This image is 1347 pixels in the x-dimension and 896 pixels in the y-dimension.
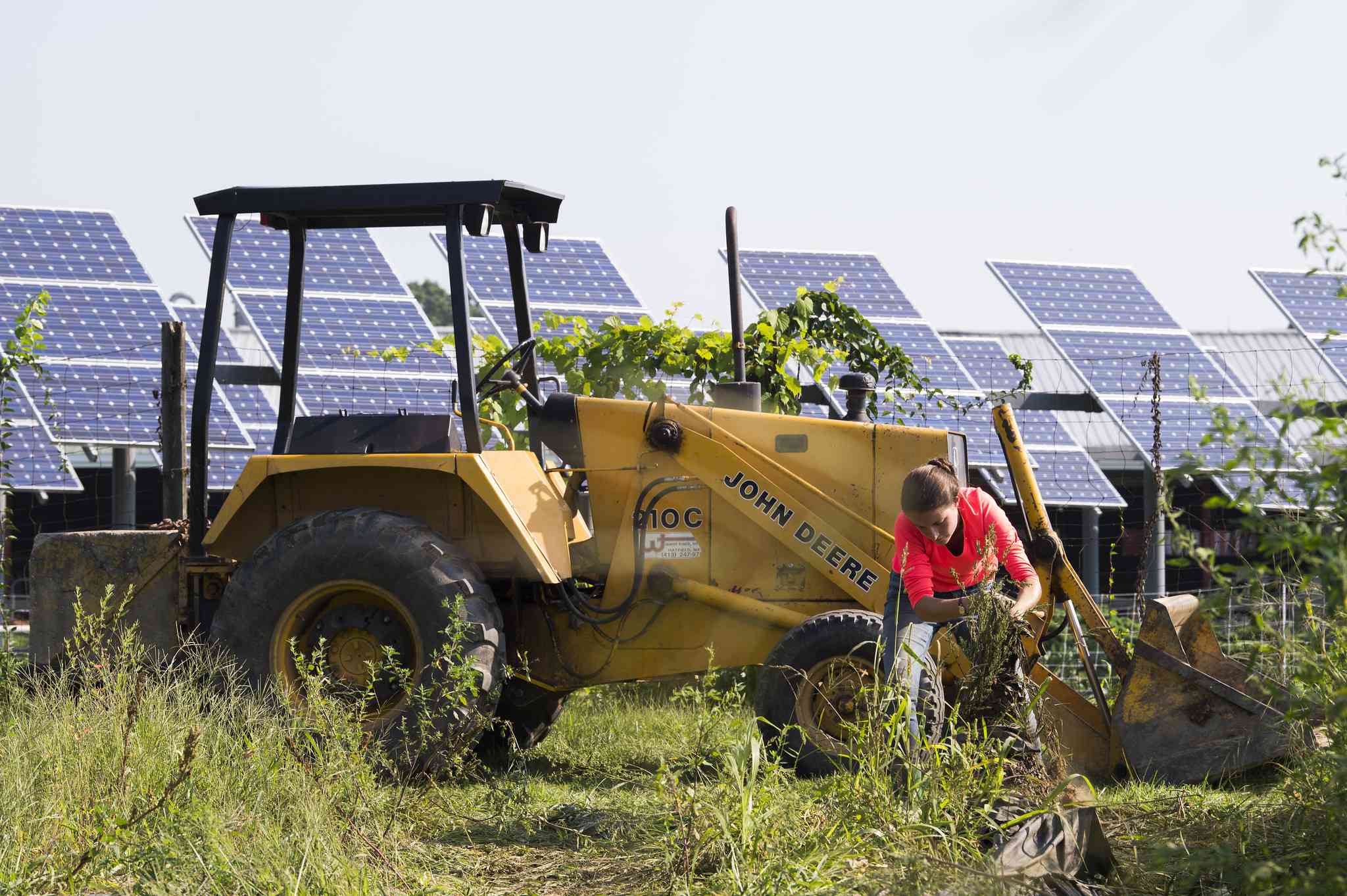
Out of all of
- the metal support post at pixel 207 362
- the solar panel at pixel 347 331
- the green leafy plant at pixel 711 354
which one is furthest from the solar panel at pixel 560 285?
the metal support post at pixel 207 362

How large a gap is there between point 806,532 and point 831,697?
82cm

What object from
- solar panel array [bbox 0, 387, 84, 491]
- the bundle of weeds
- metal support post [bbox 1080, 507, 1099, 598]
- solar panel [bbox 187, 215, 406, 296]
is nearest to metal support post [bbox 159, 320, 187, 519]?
solar panel array [bbox 0, 387, 84, 491]

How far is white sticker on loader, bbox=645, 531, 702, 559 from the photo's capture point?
270 inches

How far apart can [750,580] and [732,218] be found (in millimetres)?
2004

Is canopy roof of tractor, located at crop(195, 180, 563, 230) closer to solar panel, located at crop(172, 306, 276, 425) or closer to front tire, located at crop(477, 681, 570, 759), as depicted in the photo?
front tire, located at crop(477, 681, 570, 759)

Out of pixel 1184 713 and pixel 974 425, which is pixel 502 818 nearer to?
pixel 1184 713

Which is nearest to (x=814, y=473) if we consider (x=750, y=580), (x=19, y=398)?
(x=750, y=580)

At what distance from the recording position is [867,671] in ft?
20.2

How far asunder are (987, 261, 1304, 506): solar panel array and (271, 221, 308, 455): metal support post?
278 inches

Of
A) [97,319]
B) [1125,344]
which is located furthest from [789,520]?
[1125,344]

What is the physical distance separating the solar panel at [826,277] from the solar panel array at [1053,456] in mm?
989

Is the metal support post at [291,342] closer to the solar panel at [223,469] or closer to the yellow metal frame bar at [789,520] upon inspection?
the yellow metal frame bar at [789,520]

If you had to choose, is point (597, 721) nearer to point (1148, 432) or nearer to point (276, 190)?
point (276, 190)

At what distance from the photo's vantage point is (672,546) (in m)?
6.86
